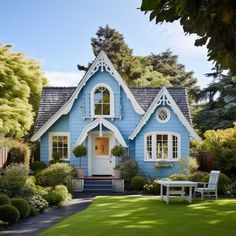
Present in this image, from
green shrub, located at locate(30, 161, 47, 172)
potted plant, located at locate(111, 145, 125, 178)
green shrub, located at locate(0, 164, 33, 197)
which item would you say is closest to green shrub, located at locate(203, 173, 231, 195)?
potted plant, located at locate(111, 145, 125, 178)

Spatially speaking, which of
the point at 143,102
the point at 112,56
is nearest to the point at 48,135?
the point at 143,102

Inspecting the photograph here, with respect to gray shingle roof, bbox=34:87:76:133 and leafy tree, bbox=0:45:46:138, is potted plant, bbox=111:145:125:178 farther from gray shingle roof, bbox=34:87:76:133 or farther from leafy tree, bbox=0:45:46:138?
leafy tree, bbox=0:45:46:138

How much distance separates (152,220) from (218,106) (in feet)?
76.9

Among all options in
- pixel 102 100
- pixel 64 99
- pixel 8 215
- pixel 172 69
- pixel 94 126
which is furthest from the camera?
pixel 172 69

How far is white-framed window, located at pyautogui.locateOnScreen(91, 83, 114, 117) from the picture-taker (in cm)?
2447

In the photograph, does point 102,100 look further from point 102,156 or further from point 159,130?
point 159,130

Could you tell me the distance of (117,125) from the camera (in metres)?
24.5

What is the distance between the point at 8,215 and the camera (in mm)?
12219

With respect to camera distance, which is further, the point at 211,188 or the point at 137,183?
the point at 137,183

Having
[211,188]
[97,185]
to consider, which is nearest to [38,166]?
[97,185]

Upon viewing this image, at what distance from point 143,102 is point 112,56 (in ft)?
65.7

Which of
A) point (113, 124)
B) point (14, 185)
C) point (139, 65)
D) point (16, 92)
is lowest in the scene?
point (14, 185)

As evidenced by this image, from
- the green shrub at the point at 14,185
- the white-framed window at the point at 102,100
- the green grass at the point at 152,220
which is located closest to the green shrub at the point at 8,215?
the green grass at the point at 152,220

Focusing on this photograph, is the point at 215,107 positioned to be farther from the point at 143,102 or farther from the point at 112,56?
the point at 112,56
